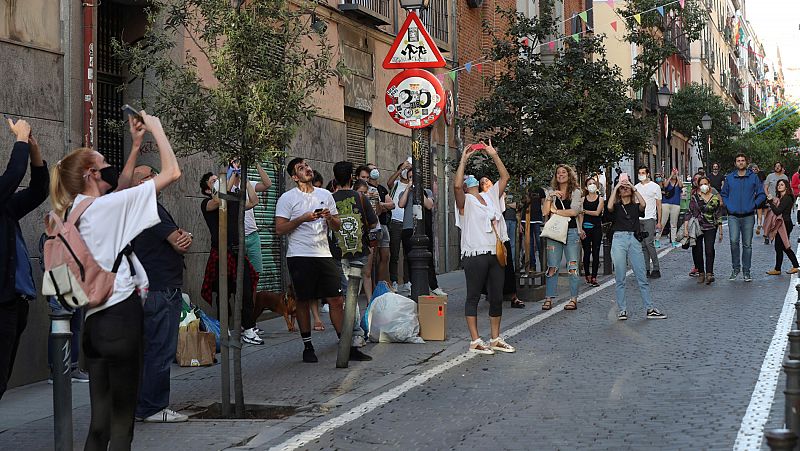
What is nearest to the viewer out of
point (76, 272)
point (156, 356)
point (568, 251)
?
point (76, 272)

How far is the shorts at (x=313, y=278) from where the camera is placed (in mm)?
10617

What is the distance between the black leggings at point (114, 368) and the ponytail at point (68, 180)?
0.55 m

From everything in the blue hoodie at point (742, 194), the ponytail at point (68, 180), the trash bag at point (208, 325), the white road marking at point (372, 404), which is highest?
the blue hoodie at point (742, 194)

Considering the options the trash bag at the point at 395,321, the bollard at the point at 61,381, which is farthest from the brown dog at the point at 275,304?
the bollard at the point at 61,381

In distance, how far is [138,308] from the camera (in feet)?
18.0

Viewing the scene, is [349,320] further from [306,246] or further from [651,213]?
[651,213]

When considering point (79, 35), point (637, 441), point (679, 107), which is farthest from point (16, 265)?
point (679, 107)

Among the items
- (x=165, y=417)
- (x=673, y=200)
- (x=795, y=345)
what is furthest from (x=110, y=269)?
(x=673, y=200)

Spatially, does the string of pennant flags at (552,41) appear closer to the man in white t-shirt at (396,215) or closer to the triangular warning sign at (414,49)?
the man in white t-shirt at (396,215)

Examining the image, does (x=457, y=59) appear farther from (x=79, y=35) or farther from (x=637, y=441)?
(x=637, y=441)

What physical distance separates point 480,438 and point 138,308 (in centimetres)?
255

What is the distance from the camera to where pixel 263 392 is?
9.16 metres

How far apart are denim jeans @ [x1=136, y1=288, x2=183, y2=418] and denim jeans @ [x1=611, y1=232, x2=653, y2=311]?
693 centimetres

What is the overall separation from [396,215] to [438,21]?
7.74 m
